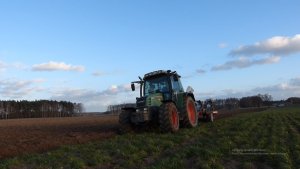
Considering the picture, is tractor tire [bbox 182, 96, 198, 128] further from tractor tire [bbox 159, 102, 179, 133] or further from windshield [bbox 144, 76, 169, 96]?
tractor tire [bbox 159, 102, 179, 133]

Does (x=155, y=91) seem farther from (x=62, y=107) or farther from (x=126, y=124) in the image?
(x=62, y=107)

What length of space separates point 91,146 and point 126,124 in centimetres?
479

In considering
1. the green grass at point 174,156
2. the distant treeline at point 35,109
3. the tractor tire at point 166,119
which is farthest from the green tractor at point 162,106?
the distant treeline at point 35,109

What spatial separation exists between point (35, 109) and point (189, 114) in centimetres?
12040

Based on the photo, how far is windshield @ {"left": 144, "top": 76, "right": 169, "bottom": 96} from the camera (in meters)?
20.2

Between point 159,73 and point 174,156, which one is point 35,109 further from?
point 174,156

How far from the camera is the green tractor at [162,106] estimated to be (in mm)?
17812

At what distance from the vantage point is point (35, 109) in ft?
438

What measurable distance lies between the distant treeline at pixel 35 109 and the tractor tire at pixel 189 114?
4244 inches

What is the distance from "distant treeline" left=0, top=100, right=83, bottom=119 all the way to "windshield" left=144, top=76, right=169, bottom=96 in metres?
108

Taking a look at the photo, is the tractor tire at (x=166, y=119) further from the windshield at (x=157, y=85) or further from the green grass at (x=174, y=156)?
the green grass at (x=174, y=156)

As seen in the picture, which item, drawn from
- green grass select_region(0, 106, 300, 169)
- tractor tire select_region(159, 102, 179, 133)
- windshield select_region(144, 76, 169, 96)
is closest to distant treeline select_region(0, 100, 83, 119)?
windshield select_region(144, 76, 169, 96)

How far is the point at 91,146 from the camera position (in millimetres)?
14195

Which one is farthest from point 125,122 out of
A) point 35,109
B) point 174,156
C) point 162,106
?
point 35,109
